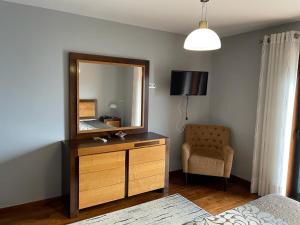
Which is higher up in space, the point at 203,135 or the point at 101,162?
the point at 203,135

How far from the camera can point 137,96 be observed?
3.29 meters

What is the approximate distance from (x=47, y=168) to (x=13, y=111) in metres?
0.78

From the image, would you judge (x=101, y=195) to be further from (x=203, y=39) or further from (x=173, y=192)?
(x=203, y=39)

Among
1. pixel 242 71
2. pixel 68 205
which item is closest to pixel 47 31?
pixel 68 205

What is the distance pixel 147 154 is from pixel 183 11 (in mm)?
1768

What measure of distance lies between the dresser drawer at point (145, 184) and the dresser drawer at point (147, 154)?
0.25 m

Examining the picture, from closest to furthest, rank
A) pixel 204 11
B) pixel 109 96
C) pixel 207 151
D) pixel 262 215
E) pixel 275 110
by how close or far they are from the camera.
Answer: pixel 262 215 < pixel 204 11 < pixel 275 110 < pixel 109 96 < pixel 207 151

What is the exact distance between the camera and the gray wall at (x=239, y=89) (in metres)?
3.31

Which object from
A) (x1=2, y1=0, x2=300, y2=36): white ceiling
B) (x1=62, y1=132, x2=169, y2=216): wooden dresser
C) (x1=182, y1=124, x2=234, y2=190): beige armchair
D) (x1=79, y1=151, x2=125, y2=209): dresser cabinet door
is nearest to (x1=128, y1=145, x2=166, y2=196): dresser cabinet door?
(x1=62, y1=132, x2=169, y2=216): wooden dresser

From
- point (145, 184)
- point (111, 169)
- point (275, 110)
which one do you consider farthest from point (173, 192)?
point (275, 110)

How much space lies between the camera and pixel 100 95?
302 centimetres

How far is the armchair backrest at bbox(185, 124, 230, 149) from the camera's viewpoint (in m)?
3.68

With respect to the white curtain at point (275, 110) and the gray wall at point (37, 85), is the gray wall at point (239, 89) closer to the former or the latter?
the white curtain at point (275, 110)

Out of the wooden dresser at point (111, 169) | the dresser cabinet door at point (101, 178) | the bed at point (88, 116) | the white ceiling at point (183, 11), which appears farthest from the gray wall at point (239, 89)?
the bed at point (88, 116)
